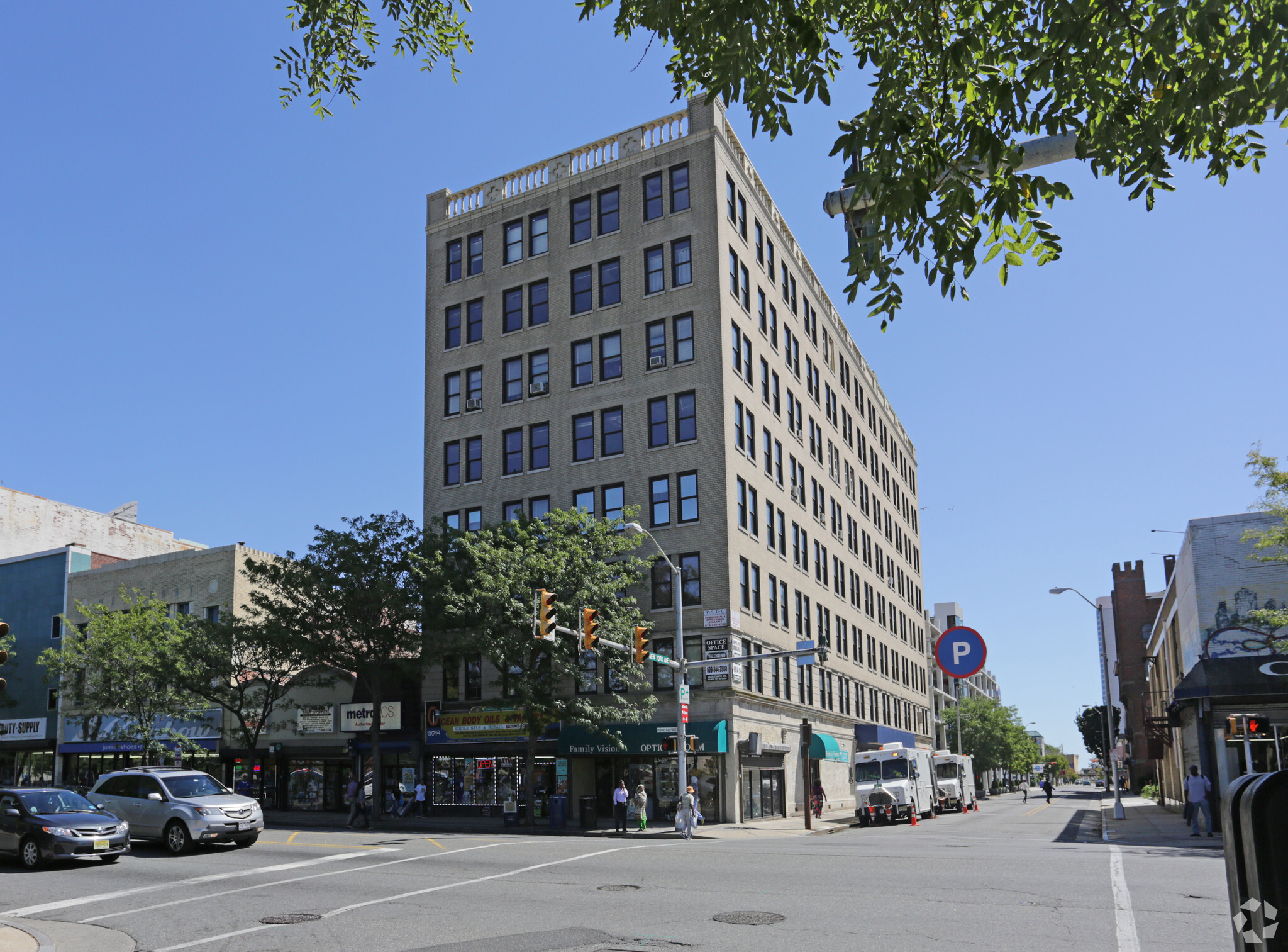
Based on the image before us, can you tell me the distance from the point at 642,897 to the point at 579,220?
35.0m

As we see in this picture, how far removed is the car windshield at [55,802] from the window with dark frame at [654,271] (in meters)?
28.0

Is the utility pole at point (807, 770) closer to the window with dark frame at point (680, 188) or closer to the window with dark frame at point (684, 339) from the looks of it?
the window with dark frame at point (684, 339)

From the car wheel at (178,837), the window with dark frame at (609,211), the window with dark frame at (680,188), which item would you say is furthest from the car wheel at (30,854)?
the window with dark frame at (609,211)

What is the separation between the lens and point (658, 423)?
40.8 metres

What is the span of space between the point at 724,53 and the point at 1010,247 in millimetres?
2341

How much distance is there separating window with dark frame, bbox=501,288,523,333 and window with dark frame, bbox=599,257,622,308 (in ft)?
13.7

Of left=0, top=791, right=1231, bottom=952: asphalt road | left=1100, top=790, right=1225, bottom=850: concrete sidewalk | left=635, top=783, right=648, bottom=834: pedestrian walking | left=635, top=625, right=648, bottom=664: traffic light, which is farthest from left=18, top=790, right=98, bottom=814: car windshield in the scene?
left=1100, top=790, right=1225, bottom=850: concrete sidewalk

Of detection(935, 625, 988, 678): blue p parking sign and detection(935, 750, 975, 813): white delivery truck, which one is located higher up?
detection(935, 625, 988, 678): blue p parking sign

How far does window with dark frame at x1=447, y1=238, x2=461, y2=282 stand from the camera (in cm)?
4834

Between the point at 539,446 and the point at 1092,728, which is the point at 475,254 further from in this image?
the point at 1092,728

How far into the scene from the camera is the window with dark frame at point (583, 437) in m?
42.4

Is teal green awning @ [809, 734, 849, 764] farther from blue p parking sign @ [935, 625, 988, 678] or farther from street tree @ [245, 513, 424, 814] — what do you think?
blue p parking sign @ [935, 625, 988, 678]

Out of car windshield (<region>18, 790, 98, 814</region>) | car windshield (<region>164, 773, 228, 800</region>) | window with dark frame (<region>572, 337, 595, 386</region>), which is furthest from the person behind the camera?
window with dark frame (<region>572, 337, 595, 386</region>)

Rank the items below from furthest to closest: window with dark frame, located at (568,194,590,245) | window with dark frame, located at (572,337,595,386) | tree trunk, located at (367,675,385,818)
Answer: window with dark frame, located at (568,194,590,245)
window with dark frame, located at (572,337,595,386)
tree trunk, located at (367,675,385,818)
